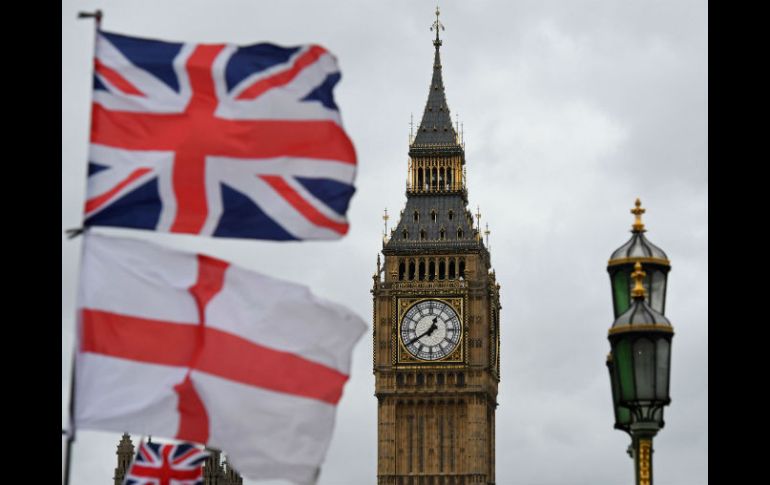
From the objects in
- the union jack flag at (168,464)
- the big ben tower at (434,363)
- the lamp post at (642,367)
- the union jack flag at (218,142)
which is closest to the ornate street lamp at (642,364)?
the lamp post at (642,367)

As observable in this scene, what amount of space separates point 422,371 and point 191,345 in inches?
3651

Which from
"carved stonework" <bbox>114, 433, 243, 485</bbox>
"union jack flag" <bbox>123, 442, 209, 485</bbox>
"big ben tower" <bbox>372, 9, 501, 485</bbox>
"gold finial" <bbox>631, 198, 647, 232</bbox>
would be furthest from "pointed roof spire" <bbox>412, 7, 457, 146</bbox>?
"gold finial" <bbox>631, 198, 647, 232</bbox>

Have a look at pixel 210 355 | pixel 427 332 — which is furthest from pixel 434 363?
pixel 210 355

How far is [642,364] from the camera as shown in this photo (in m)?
21.2

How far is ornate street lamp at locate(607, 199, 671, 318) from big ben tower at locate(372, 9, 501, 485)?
88.9 metres

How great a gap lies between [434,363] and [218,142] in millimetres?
92629

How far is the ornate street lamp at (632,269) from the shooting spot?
2289 centimetres

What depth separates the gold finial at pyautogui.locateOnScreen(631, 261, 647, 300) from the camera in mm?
21922

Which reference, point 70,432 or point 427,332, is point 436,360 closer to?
point 427,332

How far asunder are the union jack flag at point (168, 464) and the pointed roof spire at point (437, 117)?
77.1 metres

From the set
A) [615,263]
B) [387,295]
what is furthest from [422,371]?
[615,263]

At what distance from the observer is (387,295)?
372 feet

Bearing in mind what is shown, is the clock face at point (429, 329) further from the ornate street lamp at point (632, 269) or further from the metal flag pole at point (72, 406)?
the metal flag pole at point (72, 406)
